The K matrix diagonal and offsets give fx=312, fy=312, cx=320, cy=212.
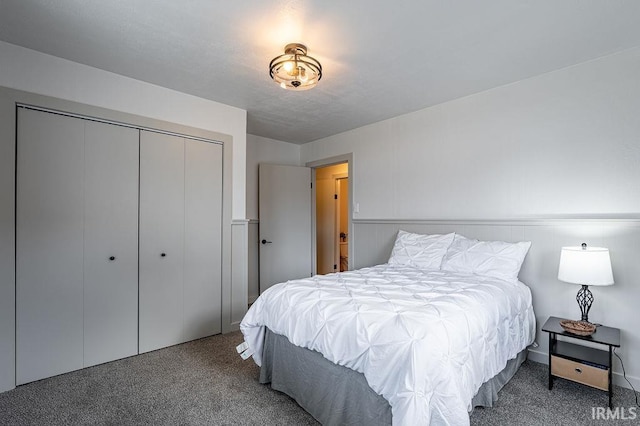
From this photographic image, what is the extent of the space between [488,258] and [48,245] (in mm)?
3456

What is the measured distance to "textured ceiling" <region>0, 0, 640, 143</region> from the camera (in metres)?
1.81

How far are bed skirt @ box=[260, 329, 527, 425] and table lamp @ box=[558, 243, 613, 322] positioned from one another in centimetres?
76

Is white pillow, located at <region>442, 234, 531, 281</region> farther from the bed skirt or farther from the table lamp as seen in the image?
the bed skirt

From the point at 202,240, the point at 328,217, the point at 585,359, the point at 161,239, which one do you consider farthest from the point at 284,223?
the point at 585,359

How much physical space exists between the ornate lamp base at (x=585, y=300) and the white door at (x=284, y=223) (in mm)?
3301

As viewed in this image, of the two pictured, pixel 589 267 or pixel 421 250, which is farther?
pixel 421 250

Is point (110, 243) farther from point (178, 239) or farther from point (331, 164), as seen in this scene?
point (331, 164)

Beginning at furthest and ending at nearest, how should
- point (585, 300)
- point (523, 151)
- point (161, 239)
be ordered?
point (161, 239) → point (523, 151) → point (585, 300)

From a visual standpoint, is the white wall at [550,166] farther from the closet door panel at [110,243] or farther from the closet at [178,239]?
the closet door panel at [110,243]

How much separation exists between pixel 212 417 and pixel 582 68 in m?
3.62

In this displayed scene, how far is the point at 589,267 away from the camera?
208 cm

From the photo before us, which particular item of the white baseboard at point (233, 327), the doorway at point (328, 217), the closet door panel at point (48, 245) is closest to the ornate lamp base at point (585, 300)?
the white baseboard at point (233, 327)

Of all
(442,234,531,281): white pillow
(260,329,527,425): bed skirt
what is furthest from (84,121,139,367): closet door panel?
(442,234,531,281): white pillow

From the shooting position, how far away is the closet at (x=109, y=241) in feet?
7.48
